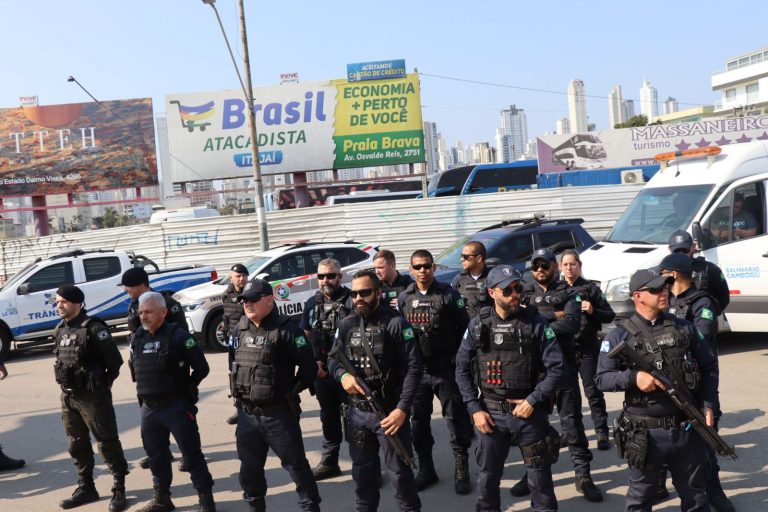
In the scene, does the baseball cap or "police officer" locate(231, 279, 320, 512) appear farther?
"police officer" locate(231, 279, 320, 512)

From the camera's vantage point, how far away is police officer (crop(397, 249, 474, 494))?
588cm

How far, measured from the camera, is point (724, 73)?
80.2 metres

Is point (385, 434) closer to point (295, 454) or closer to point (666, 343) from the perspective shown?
point (295, 454)

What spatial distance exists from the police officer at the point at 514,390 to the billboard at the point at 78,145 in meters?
24.6

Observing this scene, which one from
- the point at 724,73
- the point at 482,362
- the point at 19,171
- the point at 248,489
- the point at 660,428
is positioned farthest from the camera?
the point at 724,73

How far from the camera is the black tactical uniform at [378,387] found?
190 inches

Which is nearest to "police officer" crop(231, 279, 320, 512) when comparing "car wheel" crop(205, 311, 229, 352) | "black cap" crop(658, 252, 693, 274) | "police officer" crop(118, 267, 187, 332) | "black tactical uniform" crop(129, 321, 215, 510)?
"black tactical uniform" crop(129, 321, 215, 510)

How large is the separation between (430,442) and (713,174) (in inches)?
254

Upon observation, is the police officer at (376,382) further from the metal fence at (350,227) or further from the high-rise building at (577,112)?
the high-rise building at (577,112)

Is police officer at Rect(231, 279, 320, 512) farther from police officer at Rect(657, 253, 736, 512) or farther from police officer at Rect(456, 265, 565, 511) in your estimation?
police officer at Rect(657, 253, 736, 512)

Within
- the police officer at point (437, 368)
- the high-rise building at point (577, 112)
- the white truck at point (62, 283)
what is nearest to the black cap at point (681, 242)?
the police officer at point (437, 368)

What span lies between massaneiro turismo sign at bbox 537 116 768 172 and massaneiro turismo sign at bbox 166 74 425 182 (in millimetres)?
6062

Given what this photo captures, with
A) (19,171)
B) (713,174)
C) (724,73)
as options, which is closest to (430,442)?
(713,174)

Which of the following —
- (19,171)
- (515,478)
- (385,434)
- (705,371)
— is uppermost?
(19,171)
